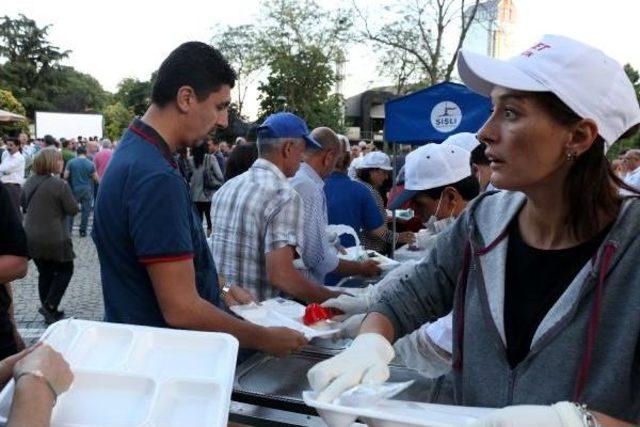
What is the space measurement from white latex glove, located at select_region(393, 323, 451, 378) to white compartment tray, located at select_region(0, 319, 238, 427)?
722 mm

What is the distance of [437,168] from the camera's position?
272cm

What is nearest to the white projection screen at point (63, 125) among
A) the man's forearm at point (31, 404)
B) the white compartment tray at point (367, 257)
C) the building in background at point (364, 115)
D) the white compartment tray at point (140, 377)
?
the building in background at point (364, 115)

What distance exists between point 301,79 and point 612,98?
1213 inches

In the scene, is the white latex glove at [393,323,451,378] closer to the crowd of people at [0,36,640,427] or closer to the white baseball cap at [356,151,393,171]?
the crowd of people at [0,36,640,427]

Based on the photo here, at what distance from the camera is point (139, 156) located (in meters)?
1.67

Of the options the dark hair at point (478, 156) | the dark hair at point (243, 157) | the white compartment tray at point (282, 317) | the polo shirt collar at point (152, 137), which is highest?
the polo shirt collar at point (152, 137)

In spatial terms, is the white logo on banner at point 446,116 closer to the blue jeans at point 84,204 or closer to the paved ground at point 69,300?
the paved ground at point 69,300

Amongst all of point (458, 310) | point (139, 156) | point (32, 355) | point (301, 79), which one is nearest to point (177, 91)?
point (139, 156)

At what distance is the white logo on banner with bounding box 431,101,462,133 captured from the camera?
19.9ft

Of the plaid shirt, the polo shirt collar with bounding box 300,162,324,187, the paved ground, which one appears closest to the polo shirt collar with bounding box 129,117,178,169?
the plaid shirt

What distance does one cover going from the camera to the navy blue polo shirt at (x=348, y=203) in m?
4.29

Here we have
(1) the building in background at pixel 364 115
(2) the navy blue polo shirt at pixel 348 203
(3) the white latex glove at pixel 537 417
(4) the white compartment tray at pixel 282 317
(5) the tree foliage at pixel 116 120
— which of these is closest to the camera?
(3) the white latex glove at pixel 537 417

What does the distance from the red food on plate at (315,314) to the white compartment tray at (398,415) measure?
98 centimetres

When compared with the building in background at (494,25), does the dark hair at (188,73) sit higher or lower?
lower
